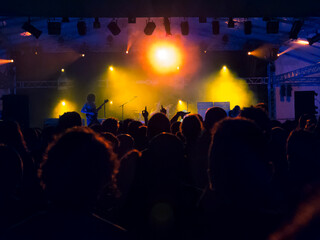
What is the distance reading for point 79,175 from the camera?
116 cm

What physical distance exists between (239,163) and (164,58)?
1311 cm

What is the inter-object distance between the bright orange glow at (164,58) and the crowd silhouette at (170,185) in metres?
11.3

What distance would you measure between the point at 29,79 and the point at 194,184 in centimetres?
1391

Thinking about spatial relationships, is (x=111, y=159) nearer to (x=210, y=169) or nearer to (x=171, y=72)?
(x=210, y=169)

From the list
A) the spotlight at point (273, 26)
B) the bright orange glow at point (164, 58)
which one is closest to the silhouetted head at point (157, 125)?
the spotlight at point (273, 26)

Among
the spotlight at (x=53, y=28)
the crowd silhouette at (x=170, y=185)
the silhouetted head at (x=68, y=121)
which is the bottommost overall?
the crowd silhouette at (x=170, y=185)

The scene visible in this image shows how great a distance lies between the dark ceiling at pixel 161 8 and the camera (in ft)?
17.6

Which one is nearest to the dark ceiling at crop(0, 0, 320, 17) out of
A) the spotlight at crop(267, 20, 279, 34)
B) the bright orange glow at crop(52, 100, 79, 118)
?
the spotlight at crop(267, 20, 279, 34)

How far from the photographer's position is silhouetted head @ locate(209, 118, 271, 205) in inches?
59.2

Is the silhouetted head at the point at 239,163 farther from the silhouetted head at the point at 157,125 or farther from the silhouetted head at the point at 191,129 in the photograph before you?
the silhouetted head at the point at 157,125

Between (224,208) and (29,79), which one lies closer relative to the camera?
(224,208)

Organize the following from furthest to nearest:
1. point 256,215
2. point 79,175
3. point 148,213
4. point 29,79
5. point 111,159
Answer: point 29,79, point 148,213, point 256,215, point 111,159, point 79,175

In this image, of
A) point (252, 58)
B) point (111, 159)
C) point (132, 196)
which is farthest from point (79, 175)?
point (252, 58)

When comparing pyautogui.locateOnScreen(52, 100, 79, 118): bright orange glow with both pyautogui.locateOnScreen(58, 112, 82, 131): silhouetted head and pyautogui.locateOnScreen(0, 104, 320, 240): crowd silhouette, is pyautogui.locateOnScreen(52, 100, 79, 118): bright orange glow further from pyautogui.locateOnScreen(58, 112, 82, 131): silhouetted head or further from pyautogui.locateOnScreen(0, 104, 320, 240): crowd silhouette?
pyautogui.locateOnScreen(0, 104, 320, 240): crowd silhouette
